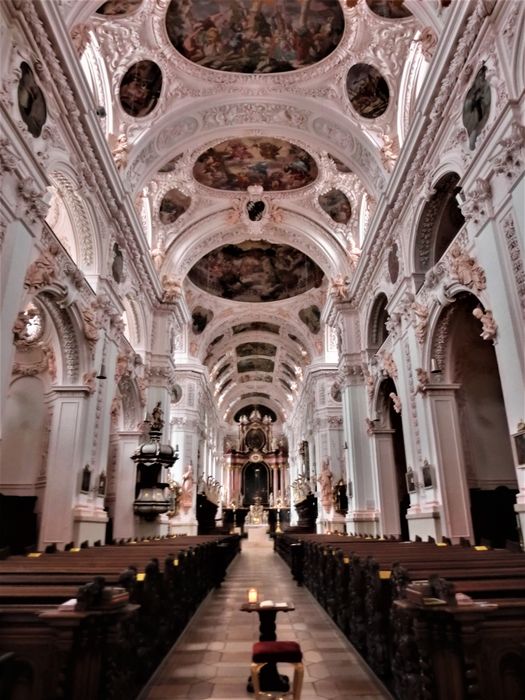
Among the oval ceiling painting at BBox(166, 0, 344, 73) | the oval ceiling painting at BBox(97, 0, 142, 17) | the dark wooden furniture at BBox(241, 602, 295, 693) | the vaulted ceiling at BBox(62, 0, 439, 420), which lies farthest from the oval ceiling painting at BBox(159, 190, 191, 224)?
the dark wooden furniture at BBox(241, 602, 295, 693)

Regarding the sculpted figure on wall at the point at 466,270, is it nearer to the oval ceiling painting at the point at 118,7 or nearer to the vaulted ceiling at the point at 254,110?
the vaulted ceiling at the point at 254,110

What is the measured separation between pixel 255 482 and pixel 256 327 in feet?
60.1

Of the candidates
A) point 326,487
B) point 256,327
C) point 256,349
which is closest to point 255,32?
point 326,487

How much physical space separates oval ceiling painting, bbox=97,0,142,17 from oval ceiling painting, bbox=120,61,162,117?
1.13m

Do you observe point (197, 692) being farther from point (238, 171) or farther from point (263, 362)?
point (263, 362)

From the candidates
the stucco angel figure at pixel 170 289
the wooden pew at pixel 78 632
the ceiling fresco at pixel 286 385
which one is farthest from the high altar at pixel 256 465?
the wooden pew at pixel 78 632

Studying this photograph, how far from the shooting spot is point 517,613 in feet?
8.09

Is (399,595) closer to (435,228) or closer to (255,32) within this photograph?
(435,228)

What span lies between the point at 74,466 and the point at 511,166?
851cm

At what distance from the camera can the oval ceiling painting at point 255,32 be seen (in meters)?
10.7

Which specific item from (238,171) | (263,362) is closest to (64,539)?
(238,171)

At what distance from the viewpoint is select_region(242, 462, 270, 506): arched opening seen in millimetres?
40500

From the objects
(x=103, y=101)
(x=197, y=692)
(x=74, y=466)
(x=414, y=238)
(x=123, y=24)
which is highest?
(x=123, y=24)

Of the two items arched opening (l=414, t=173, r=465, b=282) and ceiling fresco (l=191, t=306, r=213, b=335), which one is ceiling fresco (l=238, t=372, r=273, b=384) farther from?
arched opening (l=414, t=173, r=465, b=282)
